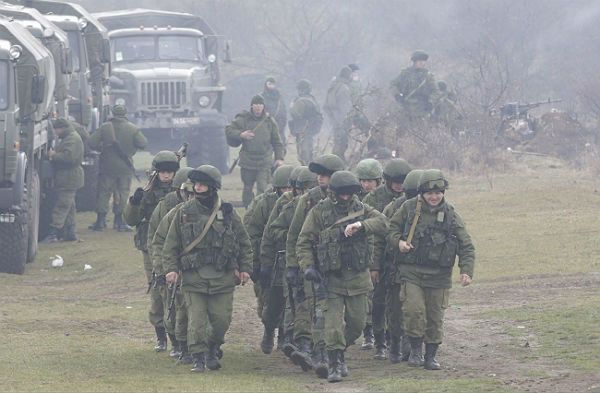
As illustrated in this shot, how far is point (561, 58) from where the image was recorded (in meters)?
41.2

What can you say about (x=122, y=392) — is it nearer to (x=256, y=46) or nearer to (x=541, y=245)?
(x=541, y=245)

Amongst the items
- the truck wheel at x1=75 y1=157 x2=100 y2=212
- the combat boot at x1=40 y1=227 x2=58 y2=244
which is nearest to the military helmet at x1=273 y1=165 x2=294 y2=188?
the combat boot at x1=40 y1=227 x2=58 y2=244

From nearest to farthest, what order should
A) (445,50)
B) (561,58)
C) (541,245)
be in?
(541,245), (561,58), (445,50)

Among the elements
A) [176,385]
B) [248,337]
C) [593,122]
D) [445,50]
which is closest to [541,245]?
[248,337]

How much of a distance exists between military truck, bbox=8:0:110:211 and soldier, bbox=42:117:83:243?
1.35 m

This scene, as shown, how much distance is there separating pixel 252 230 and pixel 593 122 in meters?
20.4

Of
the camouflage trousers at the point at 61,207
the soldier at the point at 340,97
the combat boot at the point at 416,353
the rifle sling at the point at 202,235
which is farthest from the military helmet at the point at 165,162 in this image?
the soldier at the point at 340,97

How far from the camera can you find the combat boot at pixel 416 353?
11.7 metres

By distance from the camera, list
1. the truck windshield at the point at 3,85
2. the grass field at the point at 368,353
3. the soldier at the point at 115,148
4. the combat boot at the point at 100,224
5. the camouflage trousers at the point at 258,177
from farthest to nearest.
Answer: the combat boot at the point at 100,224
the soldier at the point at 115,148
the camouflage trousers at the point at 258,177
the truck windshield at the point at 3,85
the grass field at the point at 368,353

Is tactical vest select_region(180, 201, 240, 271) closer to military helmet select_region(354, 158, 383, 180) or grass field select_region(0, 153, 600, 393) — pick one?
grass field select_region(0, 153, 600, 393)

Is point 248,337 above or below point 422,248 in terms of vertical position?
below

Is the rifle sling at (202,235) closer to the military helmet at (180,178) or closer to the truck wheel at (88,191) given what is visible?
the military helmet at (180,178)

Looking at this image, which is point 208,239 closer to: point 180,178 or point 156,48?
point 180,178

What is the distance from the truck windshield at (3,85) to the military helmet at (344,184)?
7.22m
